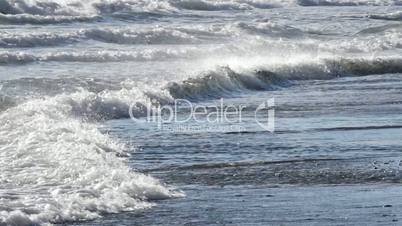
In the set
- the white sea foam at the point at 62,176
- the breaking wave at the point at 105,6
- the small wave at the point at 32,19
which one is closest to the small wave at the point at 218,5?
the breaking wave at the point at 105,6

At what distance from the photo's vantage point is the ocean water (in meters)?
8.57

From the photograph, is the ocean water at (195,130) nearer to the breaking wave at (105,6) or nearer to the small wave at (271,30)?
the small wave at (271,30)

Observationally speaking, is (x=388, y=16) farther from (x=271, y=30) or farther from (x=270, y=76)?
(x=270, y=76)

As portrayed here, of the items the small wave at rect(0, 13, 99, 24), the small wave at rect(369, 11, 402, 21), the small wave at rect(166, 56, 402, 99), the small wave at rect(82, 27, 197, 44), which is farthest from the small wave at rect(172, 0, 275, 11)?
the small wave at rect(166, 56, 402, 99)

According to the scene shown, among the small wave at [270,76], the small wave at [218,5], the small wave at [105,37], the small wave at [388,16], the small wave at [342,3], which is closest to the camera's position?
the small wave at [270,76]

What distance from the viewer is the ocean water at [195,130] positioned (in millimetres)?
8570

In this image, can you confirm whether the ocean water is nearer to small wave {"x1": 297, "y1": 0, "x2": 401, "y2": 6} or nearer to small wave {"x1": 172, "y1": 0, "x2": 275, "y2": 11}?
small wave {"x1": 172, "y1": 0, "x2": 275, "y2": 11}

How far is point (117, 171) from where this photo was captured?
30.7ft

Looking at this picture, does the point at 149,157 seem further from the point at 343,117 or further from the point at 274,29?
the point at 274,29

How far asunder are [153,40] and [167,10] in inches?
362

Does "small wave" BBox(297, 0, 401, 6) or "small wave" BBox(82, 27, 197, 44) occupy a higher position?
"small wave" BBox(297, 0, 401, 6)

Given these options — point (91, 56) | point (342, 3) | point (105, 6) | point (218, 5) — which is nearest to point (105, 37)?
point (91, 56)

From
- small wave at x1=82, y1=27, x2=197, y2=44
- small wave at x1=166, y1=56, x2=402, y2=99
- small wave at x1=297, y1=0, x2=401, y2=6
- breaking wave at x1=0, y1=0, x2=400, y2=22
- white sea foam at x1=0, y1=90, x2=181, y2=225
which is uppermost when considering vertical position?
A: breaking wave at x1=0, y1=0, x2=400, y2=22

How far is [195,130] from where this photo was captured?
42.4ft
